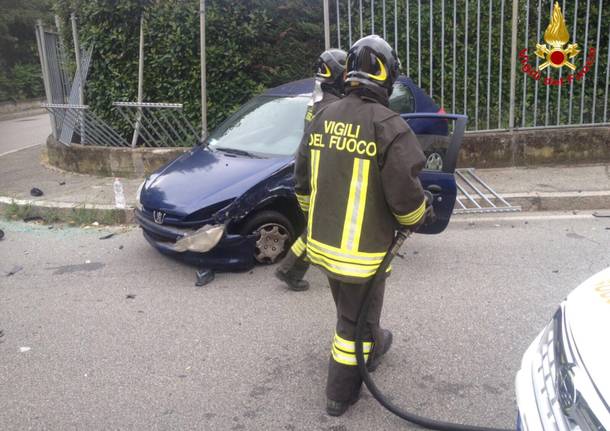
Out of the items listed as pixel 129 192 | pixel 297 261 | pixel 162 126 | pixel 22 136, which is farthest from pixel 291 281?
pixel 22 136

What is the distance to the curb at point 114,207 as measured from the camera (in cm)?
644

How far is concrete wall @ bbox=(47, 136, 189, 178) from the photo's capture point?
8141mm

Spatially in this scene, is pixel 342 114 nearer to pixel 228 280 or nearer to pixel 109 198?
pixel 228 280

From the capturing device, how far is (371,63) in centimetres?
274

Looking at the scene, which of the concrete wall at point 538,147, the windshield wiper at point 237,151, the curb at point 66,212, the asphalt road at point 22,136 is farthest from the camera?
the asphalt road at point 22,136

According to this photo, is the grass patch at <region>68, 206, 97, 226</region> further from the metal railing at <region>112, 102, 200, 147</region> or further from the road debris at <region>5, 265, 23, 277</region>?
the metal railing at <region>112, 102, 200, 147</region>

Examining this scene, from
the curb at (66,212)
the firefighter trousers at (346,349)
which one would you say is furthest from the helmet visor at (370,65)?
the curb at (66,212)

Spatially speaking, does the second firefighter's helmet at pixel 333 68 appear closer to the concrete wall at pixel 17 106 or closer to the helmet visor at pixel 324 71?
the helmet visor at pixel 324 71

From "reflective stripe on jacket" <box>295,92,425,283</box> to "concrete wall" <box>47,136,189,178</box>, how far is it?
5401 millimetres

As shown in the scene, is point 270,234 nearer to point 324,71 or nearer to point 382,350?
point 324,71

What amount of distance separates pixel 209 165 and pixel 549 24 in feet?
18.3

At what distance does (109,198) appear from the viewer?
7172 millimetres

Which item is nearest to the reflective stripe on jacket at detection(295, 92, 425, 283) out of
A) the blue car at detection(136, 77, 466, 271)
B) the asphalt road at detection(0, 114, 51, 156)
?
the blue car at detection(136, 77, 466, 271)

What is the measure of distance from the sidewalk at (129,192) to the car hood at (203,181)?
5.52ft
